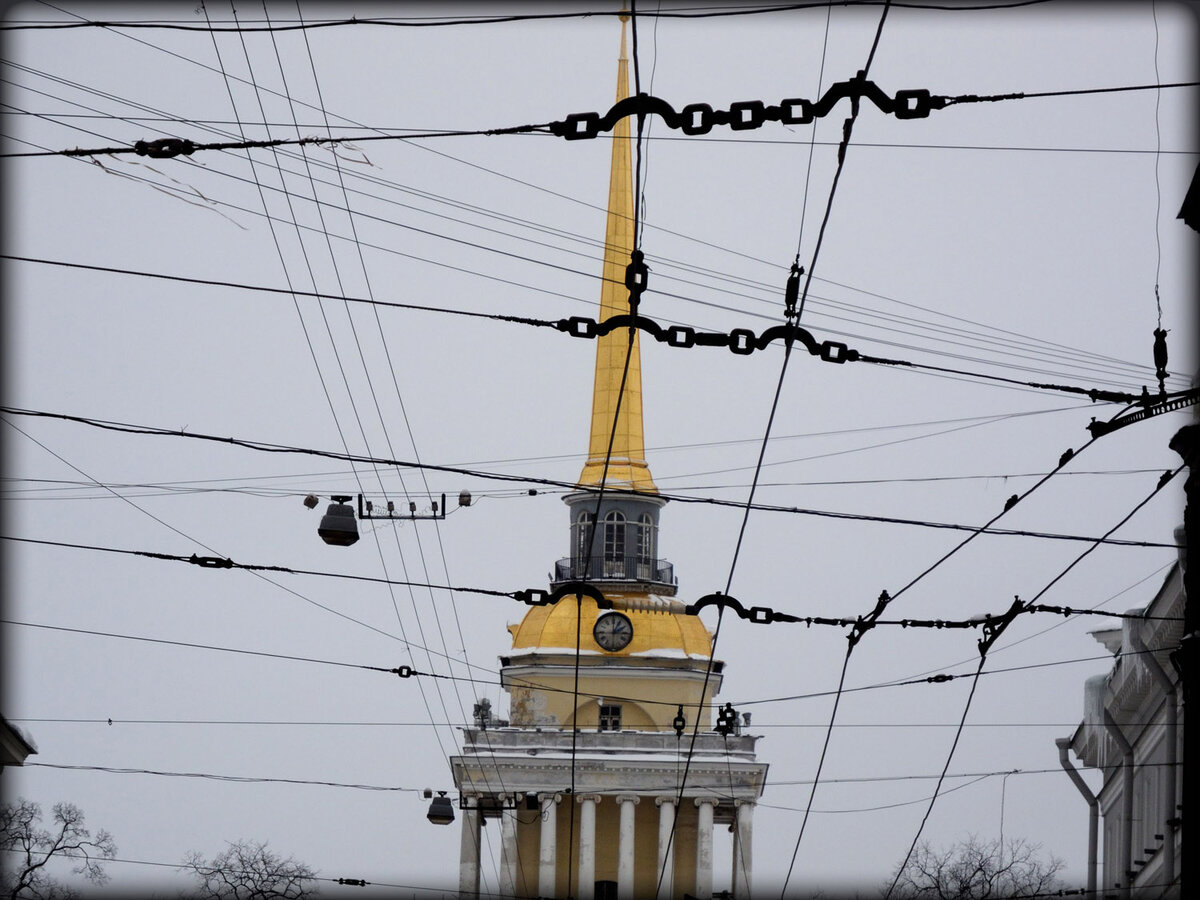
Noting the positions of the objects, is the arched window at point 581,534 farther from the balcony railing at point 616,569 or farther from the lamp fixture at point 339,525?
the lamp fixture at point 339,525

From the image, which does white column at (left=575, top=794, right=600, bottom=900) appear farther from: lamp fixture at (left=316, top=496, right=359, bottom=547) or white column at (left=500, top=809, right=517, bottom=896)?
lamp fixture at (left=316, top=496, right=359, bottom=547)

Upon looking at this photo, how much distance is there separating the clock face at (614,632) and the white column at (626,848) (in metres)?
4.14

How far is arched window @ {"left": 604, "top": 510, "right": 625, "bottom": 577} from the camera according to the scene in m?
69.4

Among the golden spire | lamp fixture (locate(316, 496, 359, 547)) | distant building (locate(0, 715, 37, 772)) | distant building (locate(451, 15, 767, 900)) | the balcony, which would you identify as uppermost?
the golden spire

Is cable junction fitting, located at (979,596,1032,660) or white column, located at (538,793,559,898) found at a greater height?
white column, located at (538,793,559,898)

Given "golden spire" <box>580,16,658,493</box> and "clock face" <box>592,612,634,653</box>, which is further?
"golden spire" <box>580,16,658,493</box>

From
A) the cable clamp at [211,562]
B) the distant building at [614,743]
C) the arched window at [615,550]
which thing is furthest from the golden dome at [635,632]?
the cable clamp at [211,562]

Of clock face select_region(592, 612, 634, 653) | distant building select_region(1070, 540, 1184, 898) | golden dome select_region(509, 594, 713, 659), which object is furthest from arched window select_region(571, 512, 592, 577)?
distant building select_region(1070, 540, 1184, 898)

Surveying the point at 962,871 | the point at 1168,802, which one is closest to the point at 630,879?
the point at 962,871

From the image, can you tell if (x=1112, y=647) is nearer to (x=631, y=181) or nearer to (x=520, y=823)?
(x=520, y=823)

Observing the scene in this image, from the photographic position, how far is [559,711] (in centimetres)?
6956

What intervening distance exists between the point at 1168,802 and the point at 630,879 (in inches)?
1630

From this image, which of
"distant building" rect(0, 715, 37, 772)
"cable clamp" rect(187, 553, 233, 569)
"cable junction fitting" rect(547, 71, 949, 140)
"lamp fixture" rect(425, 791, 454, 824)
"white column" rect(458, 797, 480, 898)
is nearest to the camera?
"cable junction fitting" rect(547, 71, 949, 140)

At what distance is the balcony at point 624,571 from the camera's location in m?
69.3
